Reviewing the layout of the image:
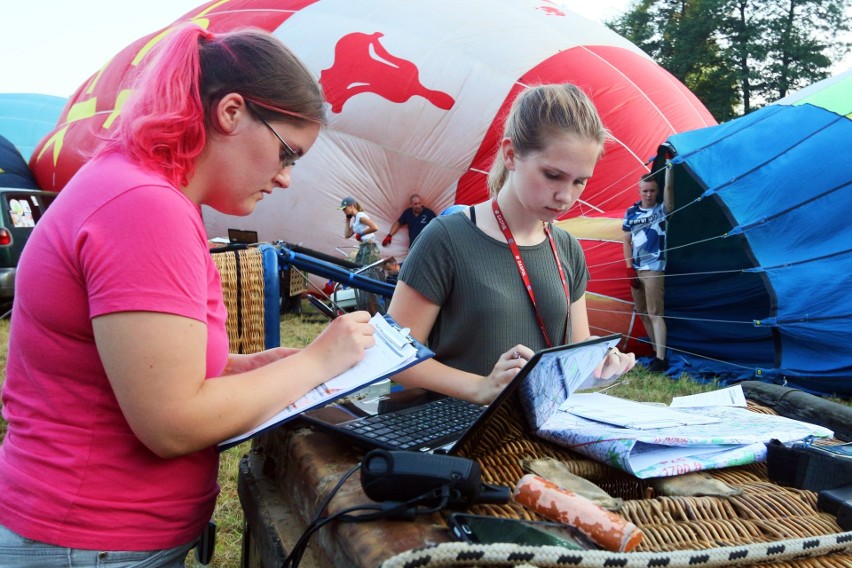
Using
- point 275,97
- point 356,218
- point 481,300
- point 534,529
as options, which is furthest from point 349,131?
point 534,529

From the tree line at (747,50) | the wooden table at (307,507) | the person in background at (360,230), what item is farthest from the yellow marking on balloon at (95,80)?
the tree line at (747,50)

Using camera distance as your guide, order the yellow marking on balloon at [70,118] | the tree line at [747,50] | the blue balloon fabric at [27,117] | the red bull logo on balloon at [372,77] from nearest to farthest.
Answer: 1. the red bull logo on balloon at [372,77]
2. the yellow marking on balloon at [70,118]
3. the blue balloon fabric at [27,117]
4. the tree line at [747,50]

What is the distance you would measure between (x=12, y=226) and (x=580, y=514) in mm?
7167

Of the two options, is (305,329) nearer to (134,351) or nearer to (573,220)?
(573,220)

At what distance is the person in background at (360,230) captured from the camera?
6.28m

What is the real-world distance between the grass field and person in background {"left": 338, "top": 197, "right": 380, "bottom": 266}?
2.50ft

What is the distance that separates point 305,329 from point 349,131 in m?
2.18

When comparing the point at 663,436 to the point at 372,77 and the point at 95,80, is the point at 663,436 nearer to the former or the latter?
the point at 372,77

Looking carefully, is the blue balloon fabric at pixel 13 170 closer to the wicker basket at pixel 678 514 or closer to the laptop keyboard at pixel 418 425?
the laptop keyboard at pixel 418 425

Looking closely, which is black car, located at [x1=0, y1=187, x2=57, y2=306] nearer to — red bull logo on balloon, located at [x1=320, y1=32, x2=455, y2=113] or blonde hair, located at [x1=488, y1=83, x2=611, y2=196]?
red bull logo on balloon, located at [x1=320, y1=32, x2=455, y2=113]

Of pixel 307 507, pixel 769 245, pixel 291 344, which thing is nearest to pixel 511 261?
pixel 307 507

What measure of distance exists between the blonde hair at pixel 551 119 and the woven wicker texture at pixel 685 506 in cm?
82

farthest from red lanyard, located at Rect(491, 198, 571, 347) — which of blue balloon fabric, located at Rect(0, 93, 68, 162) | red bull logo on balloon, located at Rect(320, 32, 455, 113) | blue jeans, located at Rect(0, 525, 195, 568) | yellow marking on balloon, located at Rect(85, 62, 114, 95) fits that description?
blue balloon fabric, located at Rect(0, 93, 68, 162)

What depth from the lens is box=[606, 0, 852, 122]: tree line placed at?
66.3 ft
